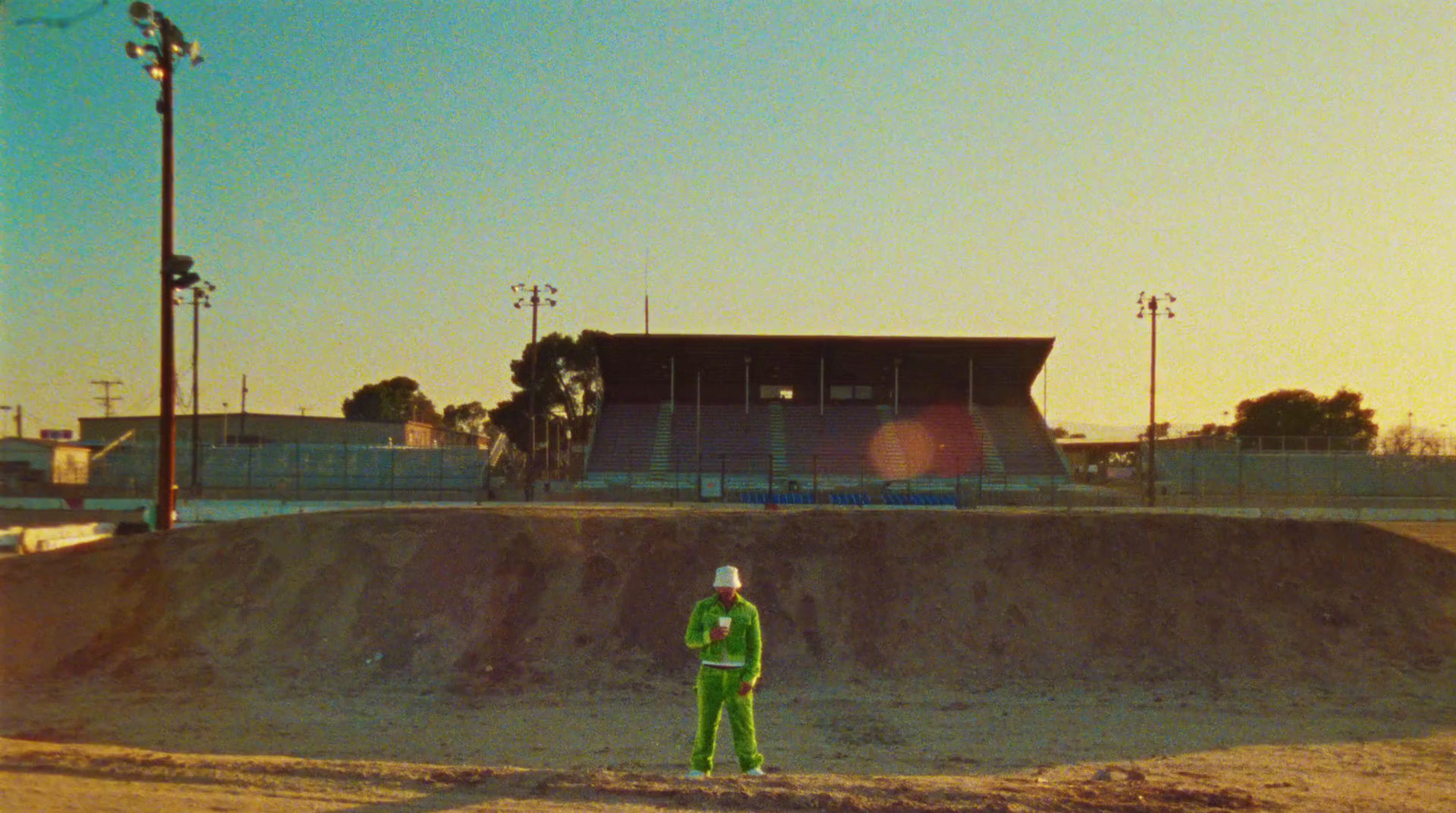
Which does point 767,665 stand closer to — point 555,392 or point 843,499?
point 843,499

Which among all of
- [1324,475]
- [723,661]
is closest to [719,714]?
[723,661]

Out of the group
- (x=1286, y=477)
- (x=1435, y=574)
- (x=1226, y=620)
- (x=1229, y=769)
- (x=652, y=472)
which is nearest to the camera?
(x=1229, y=769)

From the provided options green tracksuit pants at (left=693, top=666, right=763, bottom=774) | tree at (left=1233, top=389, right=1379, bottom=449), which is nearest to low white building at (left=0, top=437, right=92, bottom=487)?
green tracksuit pants at (left=693, top=666, right=763, bottom=774)

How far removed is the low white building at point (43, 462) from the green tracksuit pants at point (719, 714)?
43.3 m

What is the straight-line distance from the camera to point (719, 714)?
9.38 m

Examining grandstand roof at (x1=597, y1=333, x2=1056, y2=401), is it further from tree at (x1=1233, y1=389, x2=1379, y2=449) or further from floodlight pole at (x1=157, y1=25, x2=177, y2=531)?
tree at (x1=1233, y1=389, x2=1379, y2=449)

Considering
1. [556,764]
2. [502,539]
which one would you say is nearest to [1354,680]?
[556,764]

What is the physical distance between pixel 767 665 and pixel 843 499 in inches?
870

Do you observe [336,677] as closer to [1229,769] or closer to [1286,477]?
[1229,769]

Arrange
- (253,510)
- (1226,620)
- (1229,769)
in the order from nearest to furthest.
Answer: (1229,769)
(1226,620)
(253,510)

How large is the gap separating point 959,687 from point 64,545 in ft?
57.3

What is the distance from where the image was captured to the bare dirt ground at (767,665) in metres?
9.38

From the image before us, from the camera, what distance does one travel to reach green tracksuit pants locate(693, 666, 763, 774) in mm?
9406

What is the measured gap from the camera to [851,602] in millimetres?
18344
